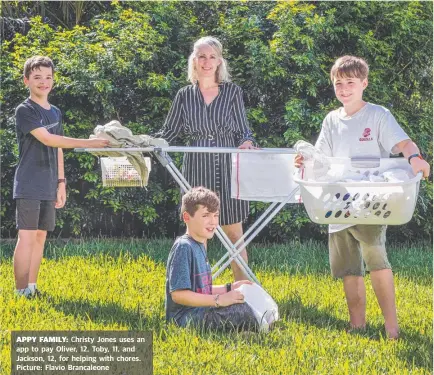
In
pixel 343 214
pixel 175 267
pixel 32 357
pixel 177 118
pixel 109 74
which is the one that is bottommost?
pixel 32 357

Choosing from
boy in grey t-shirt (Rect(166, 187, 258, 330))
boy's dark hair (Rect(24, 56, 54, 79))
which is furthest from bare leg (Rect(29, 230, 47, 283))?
boy in grey t-shirt (Rect(166, 187, 258, 330))

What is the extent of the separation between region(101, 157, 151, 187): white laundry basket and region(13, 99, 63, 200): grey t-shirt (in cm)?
44

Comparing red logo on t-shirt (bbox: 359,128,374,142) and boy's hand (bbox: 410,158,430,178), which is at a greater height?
red logo on t-shirt (bbox: 359,128,374,142)

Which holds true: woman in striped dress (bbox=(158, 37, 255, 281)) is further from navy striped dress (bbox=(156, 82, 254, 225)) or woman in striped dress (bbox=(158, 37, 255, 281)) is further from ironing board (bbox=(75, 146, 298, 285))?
ironing board (bbox=(75, 146, 298, 285))

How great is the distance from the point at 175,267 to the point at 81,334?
1.91 feet

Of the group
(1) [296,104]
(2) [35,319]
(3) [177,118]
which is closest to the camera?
(2) [35,319]

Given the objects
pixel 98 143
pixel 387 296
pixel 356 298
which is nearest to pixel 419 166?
pixel 387 296

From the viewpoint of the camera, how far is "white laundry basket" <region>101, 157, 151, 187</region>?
15.6ft

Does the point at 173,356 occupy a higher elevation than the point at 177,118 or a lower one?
lower

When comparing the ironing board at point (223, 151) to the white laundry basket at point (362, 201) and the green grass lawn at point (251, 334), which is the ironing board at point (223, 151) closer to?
the green grass lawn at point (251, 334)

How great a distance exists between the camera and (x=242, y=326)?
4.11 metres

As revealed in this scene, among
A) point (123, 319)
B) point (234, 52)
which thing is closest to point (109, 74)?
point (234, 52)

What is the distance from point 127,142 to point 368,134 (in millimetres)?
1334

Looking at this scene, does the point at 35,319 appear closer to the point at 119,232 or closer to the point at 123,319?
the point at 123,319
